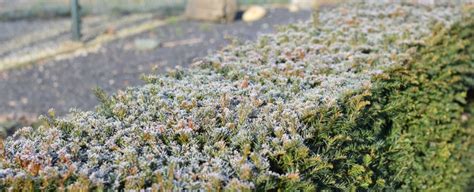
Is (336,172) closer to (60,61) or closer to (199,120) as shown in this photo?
(199,120)

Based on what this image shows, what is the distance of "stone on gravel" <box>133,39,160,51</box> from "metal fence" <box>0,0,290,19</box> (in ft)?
10.4

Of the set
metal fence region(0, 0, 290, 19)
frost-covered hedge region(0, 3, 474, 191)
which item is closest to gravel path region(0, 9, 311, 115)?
metal fence region(0, 0, 290, 19)

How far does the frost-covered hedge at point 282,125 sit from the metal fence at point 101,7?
808cm

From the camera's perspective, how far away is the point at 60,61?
342 inches

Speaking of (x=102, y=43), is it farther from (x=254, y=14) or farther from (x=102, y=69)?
(x=254, y=14)

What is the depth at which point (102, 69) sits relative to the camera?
8.01 meters

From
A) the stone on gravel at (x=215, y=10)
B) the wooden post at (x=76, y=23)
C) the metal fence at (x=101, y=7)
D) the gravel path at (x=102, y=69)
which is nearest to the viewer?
the gravel path at (x=102, y=69)

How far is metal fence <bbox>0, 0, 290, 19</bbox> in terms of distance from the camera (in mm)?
12492

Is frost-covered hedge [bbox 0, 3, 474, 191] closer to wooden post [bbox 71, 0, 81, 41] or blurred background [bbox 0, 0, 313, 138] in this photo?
blurred background [bbox 0, 0, 313, 138]

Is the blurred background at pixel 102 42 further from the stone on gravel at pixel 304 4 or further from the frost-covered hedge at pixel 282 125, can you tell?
the frost-covered hedge at pixel 282 125

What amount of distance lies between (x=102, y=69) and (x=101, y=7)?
18.0 ft

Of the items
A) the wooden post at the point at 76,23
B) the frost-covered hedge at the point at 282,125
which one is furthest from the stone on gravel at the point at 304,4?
the frost-covered hedge at the point at 282,125

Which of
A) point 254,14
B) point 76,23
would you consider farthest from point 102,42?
point 254,14

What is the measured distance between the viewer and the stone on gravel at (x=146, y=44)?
8758mm
